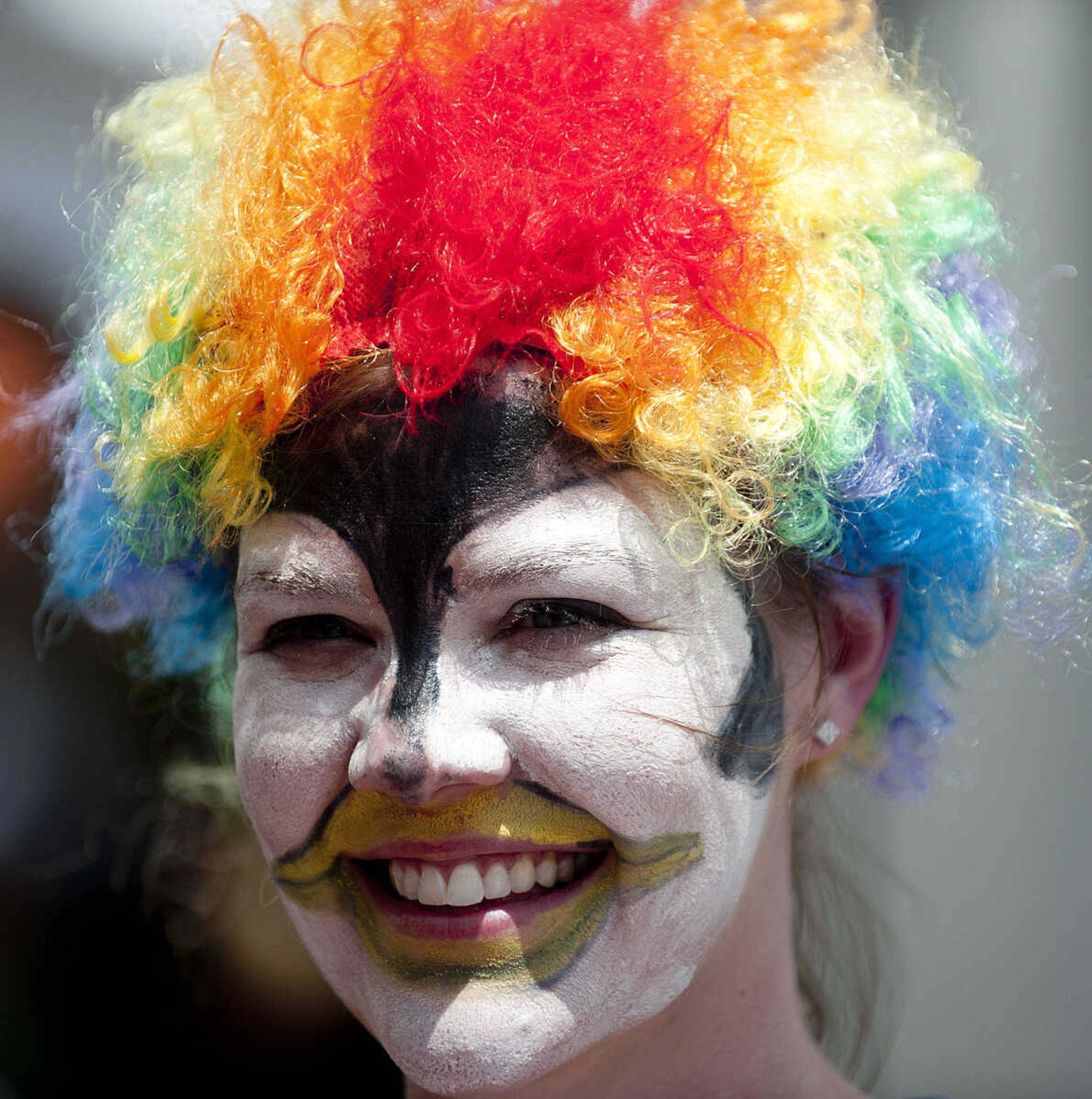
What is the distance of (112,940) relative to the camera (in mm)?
2578

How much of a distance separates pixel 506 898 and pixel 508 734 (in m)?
0.19

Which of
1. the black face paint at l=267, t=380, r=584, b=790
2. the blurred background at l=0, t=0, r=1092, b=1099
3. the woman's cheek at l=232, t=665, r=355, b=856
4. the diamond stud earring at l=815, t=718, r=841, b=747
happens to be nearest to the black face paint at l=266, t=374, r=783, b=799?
the black face paint at l=267, t=380, r=584, b=790

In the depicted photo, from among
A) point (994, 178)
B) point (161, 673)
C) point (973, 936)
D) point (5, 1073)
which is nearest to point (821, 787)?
point (161, 673)

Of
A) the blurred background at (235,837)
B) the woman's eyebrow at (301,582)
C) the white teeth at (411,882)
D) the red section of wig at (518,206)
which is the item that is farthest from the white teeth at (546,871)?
the blurred background at (235,837)

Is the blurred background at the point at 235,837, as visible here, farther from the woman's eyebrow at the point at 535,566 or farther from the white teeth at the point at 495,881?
the woman's eyebrow at the point at 535,566

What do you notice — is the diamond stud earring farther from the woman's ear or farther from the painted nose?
the painted nose

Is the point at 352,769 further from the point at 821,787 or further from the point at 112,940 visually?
the point at 112,940

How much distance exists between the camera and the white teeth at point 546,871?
133 cm

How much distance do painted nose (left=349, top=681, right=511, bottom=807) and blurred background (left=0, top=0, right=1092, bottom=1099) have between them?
3.87ft

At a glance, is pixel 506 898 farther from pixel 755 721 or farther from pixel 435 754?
pixel 755 721

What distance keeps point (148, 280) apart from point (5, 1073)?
5.83 feet

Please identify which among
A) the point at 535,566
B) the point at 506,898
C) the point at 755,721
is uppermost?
the point at 535,566

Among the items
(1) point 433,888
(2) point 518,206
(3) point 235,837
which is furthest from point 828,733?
(3) point 235,837

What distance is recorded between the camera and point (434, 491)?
1298 millimetres
